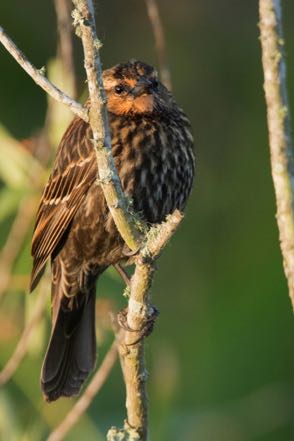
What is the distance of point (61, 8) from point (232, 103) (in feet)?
13.0

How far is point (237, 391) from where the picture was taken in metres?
6.69

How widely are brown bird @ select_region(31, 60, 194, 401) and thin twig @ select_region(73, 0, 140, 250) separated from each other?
894 mm

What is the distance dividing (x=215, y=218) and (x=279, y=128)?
16.8 ft

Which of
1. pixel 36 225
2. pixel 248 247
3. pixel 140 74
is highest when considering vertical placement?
pixel 140 74

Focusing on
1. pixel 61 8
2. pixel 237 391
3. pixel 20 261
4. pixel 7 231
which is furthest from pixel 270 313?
pixel 61 8

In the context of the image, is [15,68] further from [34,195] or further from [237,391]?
[34,195]

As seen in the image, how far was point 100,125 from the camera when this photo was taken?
10.6ft

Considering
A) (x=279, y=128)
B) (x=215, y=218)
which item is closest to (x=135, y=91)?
(x=279, y=128)

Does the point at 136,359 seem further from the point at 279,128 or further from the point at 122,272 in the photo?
the point at 122,272

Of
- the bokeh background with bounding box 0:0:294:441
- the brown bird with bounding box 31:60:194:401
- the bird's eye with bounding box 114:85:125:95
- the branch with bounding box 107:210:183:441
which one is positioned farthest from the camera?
the bokeh background with bounding box 0:0:294:441

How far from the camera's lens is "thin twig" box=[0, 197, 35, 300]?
455 cm

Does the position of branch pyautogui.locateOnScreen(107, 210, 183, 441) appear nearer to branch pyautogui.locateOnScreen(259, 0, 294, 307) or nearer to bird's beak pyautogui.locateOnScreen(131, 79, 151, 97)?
branch pyautogui.locateOnScreen(259, 0, 294, 307)

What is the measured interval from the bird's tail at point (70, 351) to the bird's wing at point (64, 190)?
295mm

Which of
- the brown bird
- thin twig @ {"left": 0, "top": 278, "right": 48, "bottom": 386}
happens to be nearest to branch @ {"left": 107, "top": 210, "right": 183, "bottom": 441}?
thin twig @ {"left": 0, "top": 278, "right": 48, "bottom": 386}
